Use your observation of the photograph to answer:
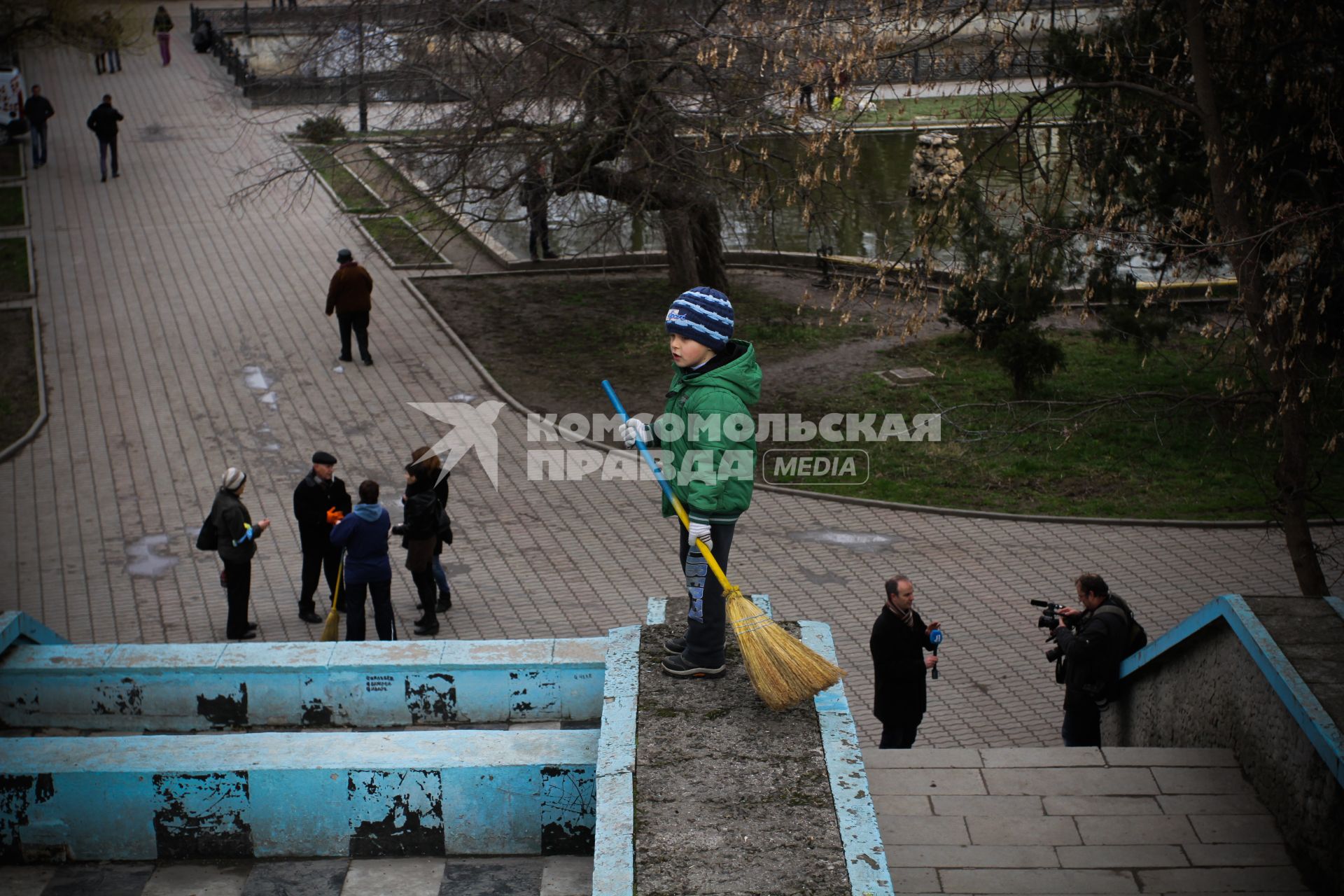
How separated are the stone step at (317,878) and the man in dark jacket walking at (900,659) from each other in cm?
263

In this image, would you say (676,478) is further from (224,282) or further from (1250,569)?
(224,282)

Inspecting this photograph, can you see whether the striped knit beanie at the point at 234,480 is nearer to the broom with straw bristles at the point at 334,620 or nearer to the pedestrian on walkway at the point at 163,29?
the broom with straw bristles at the point at 334,620

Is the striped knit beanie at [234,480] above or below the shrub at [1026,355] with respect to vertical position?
below

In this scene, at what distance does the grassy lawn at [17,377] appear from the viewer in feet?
48.7

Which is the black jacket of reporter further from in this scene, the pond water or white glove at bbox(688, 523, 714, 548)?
the pond water

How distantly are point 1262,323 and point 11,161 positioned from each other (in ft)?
79.5

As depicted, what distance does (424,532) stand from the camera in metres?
10.5

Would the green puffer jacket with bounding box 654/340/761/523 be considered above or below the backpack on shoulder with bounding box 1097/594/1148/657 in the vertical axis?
above

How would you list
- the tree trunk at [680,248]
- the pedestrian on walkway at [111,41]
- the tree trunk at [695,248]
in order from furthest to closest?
the pedestrian on walkway at [111,41] → the tree trunk at [695,248] → the tree trunk at [680,248]

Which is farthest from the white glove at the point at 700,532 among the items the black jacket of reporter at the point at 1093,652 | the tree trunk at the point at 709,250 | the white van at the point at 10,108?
the white van at the point at 10,108

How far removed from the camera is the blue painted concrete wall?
702 cm

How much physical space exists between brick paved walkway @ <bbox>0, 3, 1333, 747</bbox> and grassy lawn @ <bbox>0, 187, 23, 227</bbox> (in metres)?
2.85

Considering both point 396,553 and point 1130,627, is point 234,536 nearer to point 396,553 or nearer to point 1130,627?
point 396,553

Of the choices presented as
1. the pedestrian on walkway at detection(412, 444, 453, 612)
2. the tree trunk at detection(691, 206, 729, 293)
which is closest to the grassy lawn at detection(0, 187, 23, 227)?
the tree trunk at detection(691, 206, 729, 293)
